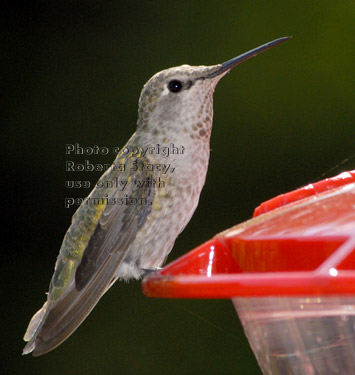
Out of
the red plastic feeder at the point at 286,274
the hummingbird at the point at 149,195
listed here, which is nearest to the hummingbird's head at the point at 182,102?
the hummingbird at the point at 149,195

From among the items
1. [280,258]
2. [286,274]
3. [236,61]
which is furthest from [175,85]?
[286,274]

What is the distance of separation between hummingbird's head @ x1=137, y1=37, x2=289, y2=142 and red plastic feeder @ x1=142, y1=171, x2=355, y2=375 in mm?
1114

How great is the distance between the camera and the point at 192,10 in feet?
17.7

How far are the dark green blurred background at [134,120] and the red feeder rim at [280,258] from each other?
110 inches

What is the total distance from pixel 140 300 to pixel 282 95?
1.62 meters

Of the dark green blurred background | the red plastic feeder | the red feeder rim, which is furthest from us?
the dark green blurred background

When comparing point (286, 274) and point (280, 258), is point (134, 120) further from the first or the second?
point (286, 274)

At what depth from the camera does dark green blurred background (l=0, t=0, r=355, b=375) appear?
476 cm

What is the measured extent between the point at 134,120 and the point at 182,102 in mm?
2330

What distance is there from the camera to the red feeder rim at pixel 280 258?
1329 millimetres

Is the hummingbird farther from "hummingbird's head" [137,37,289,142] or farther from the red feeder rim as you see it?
the red feeder rim

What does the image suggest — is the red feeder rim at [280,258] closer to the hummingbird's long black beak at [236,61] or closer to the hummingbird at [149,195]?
the hummingbird's long black beak at [236,61]

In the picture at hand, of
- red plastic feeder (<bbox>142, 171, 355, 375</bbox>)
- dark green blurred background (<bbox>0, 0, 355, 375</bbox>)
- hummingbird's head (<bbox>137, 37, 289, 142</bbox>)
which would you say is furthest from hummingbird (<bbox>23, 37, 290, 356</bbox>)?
dark green blurred background (<bbox>0, 0, 355, 375</bbox>)

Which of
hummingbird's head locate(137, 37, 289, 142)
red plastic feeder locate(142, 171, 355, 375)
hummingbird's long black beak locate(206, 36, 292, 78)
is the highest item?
hummingbird's long black beak locate(206, 36, 292, 78)
